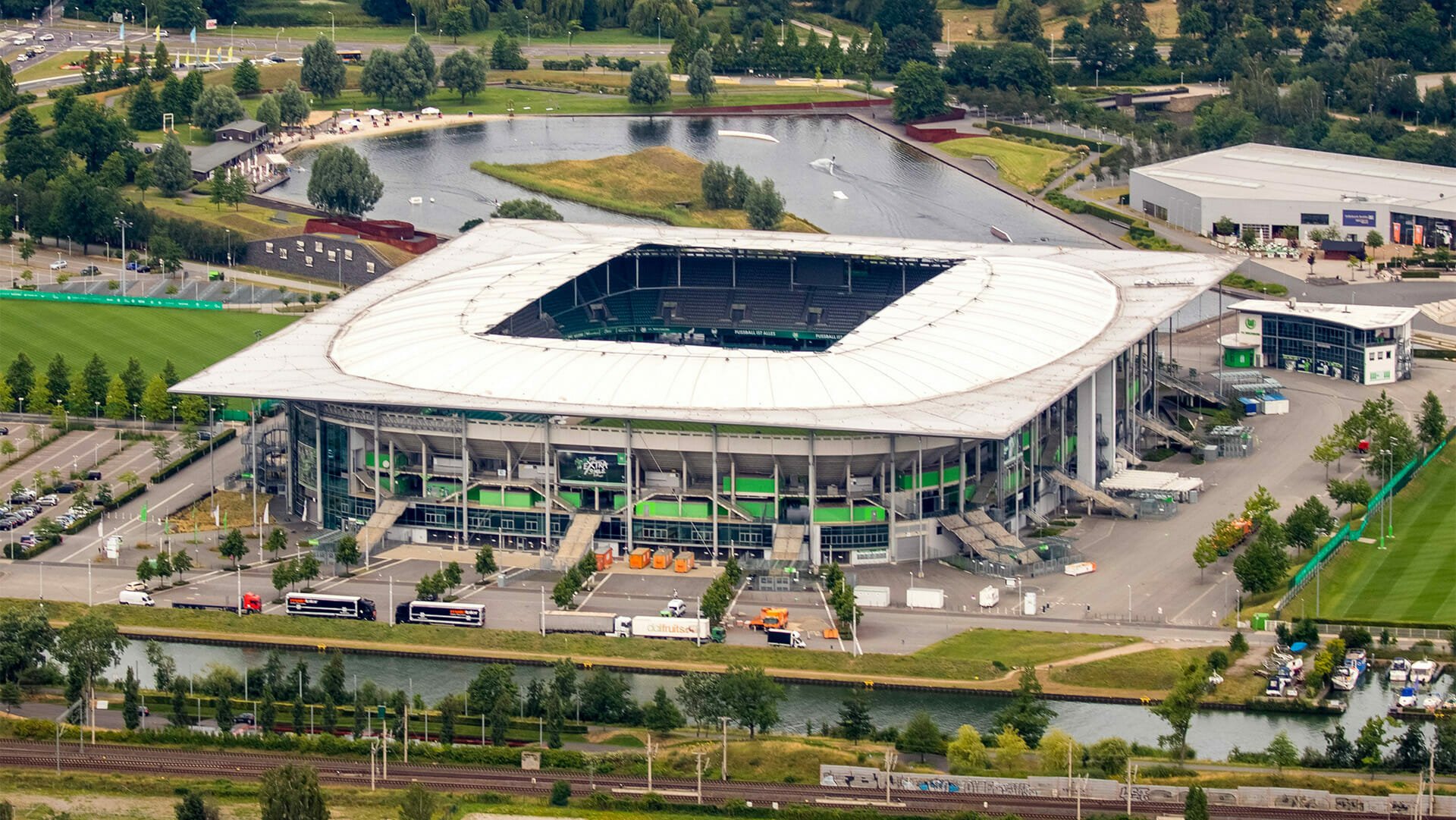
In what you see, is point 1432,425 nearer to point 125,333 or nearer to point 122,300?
point 125,333

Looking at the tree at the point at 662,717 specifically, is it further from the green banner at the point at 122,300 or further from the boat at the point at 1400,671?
the green banner at the point at 122,300

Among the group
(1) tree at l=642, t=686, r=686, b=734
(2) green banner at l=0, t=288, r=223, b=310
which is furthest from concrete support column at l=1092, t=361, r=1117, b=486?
(2) green banner at l=0, t=288, r=223, b=310

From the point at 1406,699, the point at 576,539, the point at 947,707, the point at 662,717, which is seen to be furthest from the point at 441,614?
the point at 1406,699

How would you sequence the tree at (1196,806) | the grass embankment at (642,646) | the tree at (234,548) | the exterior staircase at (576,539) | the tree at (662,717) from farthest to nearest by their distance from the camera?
the exterior staircase at (576,539), the tree at (234,548), the grass embankment at (642,646), the tree at (662,717), the tree at (1196,806)

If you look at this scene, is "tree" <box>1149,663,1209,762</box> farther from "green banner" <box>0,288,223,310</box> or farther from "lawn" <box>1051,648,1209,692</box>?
"green banner" <box>0,288,223,310</box>

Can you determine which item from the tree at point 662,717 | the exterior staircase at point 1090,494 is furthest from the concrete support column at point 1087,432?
the tree at point 662,717

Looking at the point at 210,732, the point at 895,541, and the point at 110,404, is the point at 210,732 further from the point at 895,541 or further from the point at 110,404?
the point at 110,404
